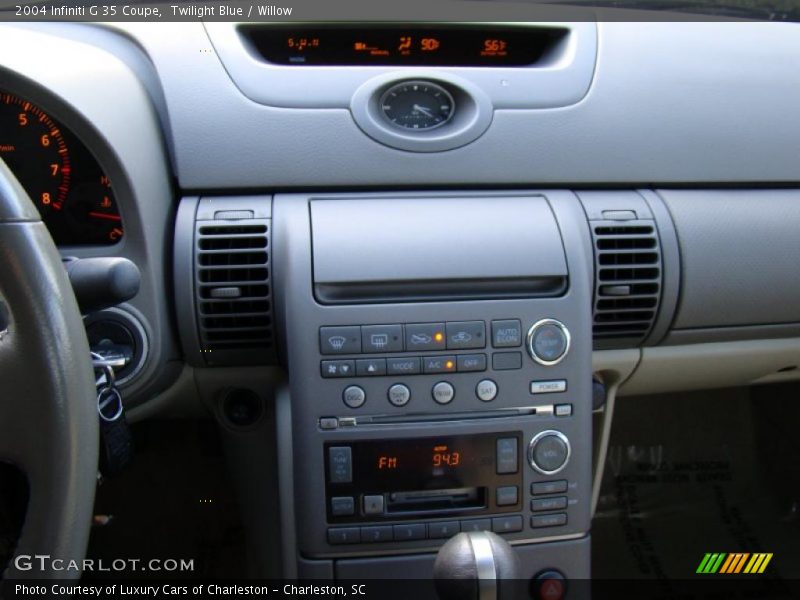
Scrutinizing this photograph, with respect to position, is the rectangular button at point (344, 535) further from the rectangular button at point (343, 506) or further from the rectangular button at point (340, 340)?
the rectangular button at point (340, 340)

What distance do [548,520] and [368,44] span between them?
943mm

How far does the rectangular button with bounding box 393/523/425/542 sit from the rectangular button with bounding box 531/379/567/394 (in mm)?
300

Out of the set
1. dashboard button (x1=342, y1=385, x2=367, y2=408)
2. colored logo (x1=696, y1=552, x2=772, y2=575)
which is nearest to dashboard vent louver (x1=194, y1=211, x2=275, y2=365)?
dashboard button (x1=342, y1=385, x2=367, y2=408)

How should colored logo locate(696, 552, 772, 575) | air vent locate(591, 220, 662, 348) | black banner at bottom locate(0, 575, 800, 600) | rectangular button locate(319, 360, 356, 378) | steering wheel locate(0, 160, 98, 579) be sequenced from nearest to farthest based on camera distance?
1. steering wheel locate(0, 160, 98, 579)
2. black banner at bottom locate(0, 575, 800, 600)
3. rectangular button locate(319, 360, 356, 378)
4. air vent locate(591, 220, 662, 348)
5. colored logo locate(696, 552, 772, 575)

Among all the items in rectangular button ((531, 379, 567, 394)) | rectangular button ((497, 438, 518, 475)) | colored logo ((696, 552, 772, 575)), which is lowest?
colored logo ((696, 552, 772, 575))

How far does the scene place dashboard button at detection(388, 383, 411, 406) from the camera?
138cm

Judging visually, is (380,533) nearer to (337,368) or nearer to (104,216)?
(337,368)

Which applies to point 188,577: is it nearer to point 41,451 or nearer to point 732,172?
point 41,451

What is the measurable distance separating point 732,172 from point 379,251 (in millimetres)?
751

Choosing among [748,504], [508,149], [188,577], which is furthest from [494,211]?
[748,504]

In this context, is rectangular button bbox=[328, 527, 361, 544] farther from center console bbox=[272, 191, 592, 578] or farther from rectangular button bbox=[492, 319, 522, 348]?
rectangular button bbox=[492, 319, 522, 348]

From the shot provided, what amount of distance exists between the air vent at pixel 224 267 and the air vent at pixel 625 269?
610 mm

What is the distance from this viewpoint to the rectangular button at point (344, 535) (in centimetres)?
139

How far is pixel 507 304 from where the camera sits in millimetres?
1410
